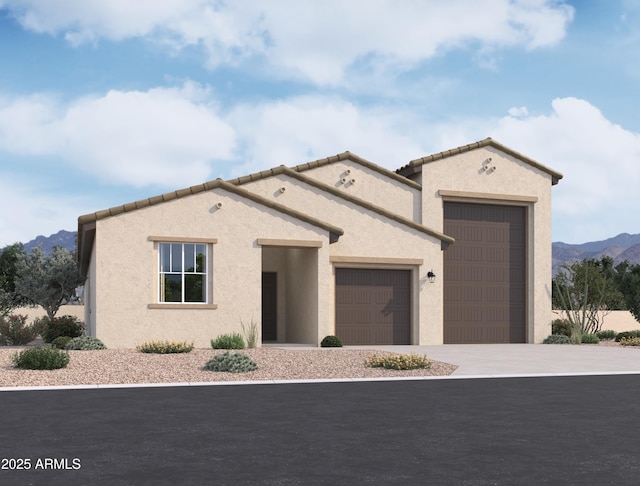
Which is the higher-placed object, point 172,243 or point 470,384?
point 172,243

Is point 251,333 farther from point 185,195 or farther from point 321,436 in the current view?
point 321,436

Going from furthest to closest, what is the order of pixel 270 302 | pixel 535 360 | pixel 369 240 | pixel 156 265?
1. pixel 270 302
2. pixel 369 240
3. pixel 156 265
4. pixel 535 360

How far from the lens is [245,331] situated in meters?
24.0

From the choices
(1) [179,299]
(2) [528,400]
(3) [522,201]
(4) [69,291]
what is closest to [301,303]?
(1) [179,299]

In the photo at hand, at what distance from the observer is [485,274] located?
3030cm

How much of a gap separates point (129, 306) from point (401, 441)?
15.3 m

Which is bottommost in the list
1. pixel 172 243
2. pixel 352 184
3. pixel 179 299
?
pixel 179 299

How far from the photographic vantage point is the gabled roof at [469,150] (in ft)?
96.9

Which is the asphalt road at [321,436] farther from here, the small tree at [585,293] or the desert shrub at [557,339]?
the small tree at [585,293]

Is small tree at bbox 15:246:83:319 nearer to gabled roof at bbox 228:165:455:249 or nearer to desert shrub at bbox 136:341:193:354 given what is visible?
gabled roof at bbox 228:165:455:249

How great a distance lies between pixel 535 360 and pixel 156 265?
1104 centimetres

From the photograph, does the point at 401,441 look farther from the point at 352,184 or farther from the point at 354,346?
the point at 352,184

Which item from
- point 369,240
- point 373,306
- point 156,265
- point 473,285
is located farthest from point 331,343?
point 473,285

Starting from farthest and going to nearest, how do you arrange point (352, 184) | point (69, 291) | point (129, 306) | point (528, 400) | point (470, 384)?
point (69, 291) → point (352, 184) → point (129, 306) → point (470, 384) → point (528, 400)
